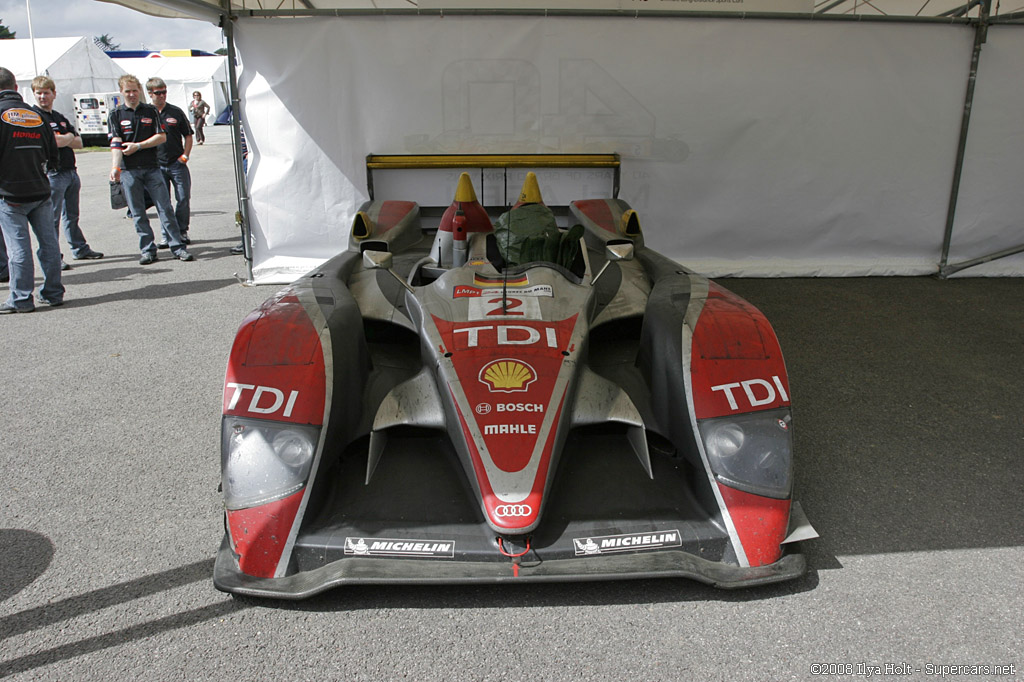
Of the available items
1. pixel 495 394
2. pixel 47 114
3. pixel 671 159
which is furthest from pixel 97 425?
pixel 671 159

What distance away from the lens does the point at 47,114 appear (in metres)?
6.25

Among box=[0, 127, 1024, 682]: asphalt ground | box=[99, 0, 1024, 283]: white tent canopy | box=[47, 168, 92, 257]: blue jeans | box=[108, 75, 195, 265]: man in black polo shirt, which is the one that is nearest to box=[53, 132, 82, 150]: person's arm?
box=[47, 168, 92, 257]: blue jeans

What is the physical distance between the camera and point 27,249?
18.0 ft

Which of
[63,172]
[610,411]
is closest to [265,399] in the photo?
[610,411]

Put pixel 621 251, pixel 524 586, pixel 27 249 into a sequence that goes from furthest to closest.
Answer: pixel 27 249 → pixel 621 251 → pixel 524 586

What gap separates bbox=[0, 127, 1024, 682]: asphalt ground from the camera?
2072 mm

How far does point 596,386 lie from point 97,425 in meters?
2.56

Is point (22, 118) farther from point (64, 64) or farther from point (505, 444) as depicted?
point (64, 64)

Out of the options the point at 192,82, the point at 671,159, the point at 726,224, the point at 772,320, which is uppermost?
the point at 192,82

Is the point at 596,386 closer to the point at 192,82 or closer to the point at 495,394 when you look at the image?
the point at 495,394

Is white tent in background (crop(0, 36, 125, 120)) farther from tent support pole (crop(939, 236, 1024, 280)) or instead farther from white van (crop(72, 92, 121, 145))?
tent support pole (crop(939, 236, 1024, 280))

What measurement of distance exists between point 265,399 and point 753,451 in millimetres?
1716

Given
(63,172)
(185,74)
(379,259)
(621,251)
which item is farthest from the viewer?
(185,74)

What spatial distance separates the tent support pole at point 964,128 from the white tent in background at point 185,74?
1083 inches
